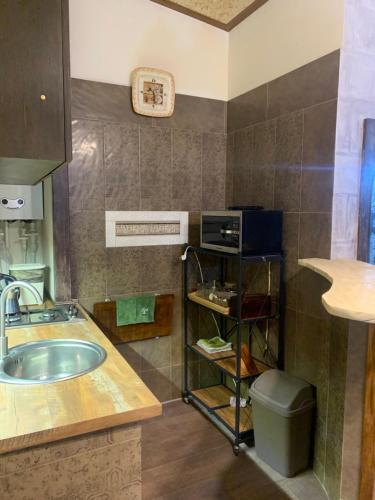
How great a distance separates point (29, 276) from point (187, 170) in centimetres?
125

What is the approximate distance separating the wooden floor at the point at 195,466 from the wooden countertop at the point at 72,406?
0.98m

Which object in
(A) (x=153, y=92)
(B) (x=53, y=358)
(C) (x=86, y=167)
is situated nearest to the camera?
(B) (x=53, y=358)

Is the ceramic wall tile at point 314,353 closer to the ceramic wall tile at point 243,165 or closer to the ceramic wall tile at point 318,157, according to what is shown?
the ceramic wall tile at point 318,157

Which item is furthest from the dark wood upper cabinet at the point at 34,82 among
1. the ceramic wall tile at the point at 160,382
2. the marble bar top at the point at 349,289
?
the ceramic wall tile at the point at 160,382

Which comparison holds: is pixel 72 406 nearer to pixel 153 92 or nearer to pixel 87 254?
pixel 87 254

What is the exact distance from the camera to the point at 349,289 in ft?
4.16

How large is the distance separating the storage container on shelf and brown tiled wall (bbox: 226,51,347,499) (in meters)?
1.44

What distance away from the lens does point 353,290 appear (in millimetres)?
1253

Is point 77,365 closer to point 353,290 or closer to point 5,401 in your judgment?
point 5,401

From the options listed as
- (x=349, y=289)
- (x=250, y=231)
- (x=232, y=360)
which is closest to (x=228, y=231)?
(x=250, y=231)

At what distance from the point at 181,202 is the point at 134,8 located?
4.07 ft

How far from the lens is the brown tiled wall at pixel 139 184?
7.68ft

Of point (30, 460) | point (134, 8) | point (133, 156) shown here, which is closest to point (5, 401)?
point (30, 460)

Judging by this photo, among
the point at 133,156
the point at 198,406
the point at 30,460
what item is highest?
the point at 133,156
